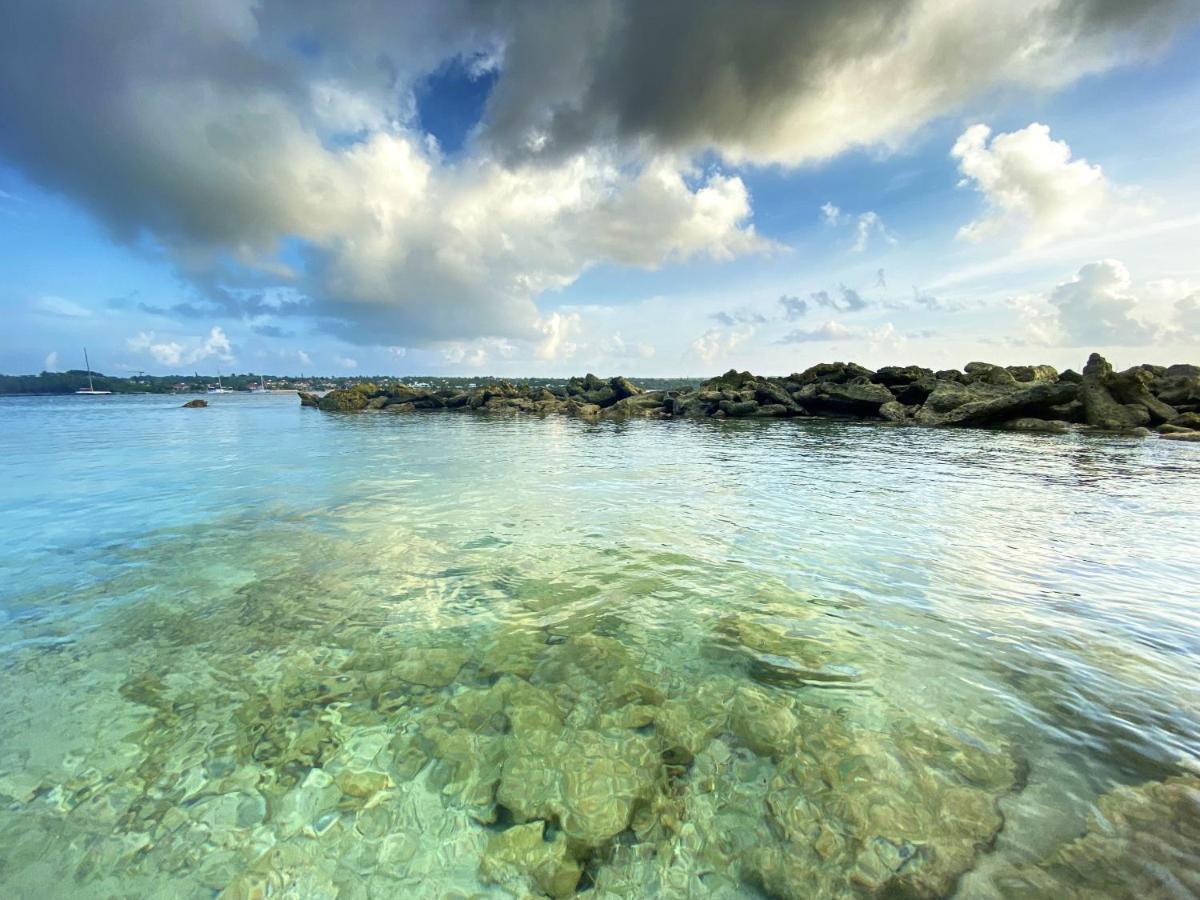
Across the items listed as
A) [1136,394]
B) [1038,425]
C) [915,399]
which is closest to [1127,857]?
[1038,425]

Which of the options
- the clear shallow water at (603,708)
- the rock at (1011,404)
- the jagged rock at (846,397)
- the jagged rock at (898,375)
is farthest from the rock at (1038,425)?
the clear shallow water at (603,708)

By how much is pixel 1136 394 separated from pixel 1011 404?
5.82 metres

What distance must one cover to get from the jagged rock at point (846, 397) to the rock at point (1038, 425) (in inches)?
306

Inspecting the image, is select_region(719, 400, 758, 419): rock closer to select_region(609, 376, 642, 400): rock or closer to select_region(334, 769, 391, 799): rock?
select_region(609, 376, 642, 400): rock

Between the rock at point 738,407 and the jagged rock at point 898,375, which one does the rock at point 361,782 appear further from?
the jagged rock at point 898,375

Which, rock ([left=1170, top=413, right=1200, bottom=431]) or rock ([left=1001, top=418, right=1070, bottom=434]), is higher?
rock ([left=1170, top=413, right=1200, bottom=431])

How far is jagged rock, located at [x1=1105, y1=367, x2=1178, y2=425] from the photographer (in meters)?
26.1

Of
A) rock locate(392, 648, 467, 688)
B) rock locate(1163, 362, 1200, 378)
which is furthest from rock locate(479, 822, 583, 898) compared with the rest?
rock locate(1163, 362, 1200, 378)

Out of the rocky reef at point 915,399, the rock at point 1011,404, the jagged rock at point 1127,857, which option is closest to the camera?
the jagged rock at point 1127,857

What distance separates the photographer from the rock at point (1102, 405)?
85.0 ft

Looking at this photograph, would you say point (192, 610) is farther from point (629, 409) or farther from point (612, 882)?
point (629, 409)

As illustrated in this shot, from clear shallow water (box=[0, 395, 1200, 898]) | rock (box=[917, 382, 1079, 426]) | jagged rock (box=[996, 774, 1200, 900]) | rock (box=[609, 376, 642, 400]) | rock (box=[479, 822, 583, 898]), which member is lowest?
rock (box=[479, 822, 583, 898])

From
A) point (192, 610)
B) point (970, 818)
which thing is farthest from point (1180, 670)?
point (192, 610)

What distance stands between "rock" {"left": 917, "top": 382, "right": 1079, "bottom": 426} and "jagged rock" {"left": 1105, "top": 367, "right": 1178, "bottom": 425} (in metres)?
1.60
